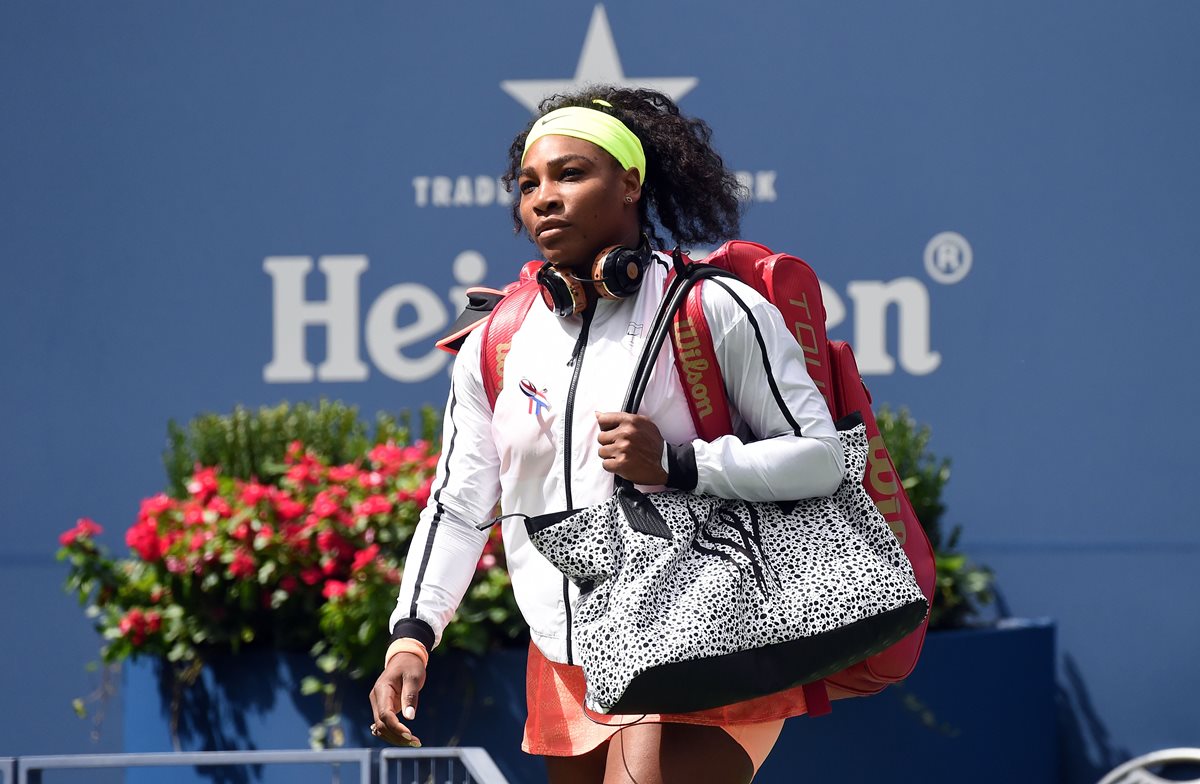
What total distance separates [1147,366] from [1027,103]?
1028 millimetres

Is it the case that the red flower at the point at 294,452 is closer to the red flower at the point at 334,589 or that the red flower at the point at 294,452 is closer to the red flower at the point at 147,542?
the red flower at the point at 147,542

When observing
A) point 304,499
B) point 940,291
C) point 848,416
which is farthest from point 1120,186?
point 848,416

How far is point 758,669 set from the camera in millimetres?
2189

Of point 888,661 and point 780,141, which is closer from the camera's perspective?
point 888,661

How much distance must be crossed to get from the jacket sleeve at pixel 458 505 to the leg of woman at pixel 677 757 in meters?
0.41

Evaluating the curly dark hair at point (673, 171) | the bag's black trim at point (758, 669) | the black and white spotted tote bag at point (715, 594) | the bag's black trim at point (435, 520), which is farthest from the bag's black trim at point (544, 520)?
the curly dark hair at point (673, 171)

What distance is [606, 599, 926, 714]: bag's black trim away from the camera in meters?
2.14

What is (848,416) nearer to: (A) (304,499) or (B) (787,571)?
(B) (787,571)

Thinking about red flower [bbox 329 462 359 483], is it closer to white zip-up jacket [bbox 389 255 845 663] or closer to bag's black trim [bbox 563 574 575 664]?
white zip-up jacket [bbox 389 255 845 663]

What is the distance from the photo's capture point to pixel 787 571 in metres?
2.24

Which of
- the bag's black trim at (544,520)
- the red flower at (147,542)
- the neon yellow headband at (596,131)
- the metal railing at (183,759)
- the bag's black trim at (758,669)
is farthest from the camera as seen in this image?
the red flower at (147,542)

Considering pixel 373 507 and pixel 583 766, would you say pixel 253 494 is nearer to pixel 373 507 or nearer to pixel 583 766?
pixel 373 507

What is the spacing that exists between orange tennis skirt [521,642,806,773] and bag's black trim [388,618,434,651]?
173mm

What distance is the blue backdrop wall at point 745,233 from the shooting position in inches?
217
